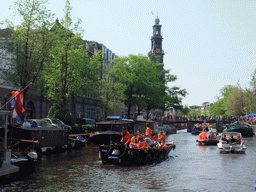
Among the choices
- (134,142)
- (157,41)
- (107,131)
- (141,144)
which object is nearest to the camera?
(141,144)

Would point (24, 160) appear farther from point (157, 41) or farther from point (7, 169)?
point (157, 41)

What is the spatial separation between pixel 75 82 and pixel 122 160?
823 inches

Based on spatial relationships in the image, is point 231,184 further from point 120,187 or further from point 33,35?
point 33,35

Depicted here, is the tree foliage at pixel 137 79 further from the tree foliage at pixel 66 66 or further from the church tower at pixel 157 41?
the church tower at pixel 157 41

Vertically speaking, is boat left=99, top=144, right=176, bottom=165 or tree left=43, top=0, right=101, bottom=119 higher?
tree left=43, top=0, right=101, bottom=119

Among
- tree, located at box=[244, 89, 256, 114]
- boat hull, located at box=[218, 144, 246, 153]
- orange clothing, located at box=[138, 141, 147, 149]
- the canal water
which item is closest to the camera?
the canal water

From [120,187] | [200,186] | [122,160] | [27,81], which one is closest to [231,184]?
[200,186]

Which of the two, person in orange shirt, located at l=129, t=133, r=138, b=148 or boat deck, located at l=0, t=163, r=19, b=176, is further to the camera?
person in orange shirt, located at l=129, t=133, r=138, b=148

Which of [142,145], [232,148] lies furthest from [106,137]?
[232,148]

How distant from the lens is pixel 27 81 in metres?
34.8

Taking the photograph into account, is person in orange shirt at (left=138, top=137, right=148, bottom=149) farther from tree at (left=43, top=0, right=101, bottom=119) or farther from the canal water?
tree at (left=43, top=0, right=101, bottom=119)

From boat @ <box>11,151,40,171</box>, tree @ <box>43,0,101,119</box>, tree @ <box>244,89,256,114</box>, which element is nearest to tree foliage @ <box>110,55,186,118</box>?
tree @ <box>244,89,256,114</box>

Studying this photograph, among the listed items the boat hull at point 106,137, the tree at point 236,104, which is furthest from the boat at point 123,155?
the tree at point 236,104

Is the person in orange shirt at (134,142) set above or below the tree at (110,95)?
below
